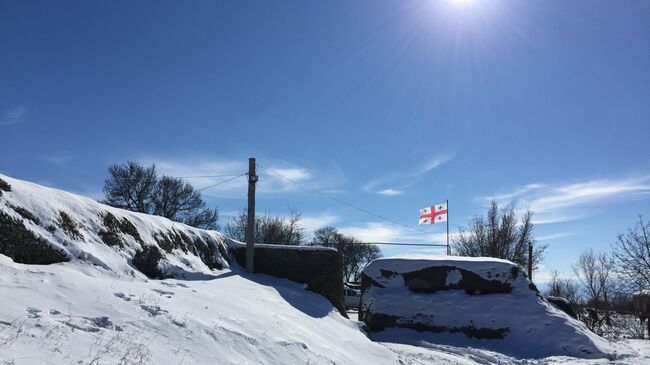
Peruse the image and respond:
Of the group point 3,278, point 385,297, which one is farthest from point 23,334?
point 385,297

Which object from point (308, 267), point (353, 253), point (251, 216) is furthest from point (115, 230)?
point (353, 253)

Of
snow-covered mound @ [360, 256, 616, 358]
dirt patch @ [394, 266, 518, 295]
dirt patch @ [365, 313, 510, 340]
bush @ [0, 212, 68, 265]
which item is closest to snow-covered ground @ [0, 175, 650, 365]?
bush @ [0, 212, 68, 265]

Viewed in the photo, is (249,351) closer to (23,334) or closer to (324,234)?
(23,334)

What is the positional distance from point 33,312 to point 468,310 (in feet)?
41.9

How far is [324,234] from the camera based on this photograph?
245 feet

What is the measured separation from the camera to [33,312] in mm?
5391

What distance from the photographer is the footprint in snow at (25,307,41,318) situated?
529 centimetres

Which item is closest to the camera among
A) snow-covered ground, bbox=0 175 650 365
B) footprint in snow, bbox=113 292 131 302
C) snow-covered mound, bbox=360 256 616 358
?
snow-covered ground, bbox=0 175 650 365

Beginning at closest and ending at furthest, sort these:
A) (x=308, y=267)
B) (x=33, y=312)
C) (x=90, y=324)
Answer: (x=33, y=312), (x=90, y=324), (x=308, y=267)

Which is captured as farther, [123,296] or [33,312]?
[123,296]

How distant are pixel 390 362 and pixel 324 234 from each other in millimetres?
64811

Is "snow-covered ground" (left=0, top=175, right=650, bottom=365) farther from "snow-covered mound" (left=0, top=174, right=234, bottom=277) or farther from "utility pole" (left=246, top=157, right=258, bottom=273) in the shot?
"utility pole" (left=246, top=157, right=258, bottom=273)

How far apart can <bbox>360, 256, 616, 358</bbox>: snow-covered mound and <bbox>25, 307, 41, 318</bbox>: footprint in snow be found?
11.0m

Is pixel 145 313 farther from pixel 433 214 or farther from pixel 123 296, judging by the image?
pixel 433 214
